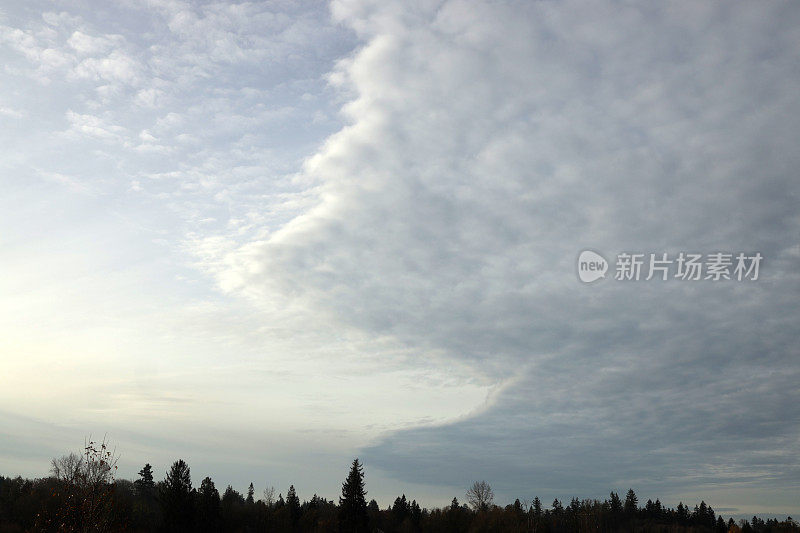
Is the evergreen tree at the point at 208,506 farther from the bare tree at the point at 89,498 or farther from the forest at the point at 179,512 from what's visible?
the bare tree at the point at 89,498

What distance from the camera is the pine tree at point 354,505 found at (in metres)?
86.9

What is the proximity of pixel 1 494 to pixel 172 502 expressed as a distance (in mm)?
39056

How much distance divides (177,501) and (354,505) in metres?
25.8

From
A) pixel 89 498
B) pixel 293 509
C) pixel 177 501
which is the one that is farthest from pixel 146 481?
pixel 89 498

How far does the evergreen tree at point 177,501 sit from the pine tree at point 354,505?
2214 cm

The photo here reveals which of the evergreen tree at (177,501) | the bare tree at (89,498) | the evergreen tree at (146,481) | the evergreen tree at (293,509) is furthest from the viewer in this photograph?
the evergreen tree at (146,481)

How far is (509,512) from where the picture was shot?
142 metres

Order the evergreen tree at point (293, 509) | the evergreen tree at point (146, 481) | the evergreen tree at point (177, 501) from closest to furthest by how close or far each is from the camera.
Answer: the evergreen tree at point (177, 501) < the evergreen tree at point (293, 509) < the evergreen tree at point (146, 481)

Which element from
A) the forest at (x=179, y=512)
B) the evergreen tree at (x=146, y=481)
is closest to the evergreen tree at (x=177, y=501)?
the forest at (x=179, y=512)

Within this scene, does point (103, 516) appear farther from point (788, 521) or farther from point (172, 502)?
point (788, 521)

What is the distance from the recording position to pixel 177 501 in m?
79.4

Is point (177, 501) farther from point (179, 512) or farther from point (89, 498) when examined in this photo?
point (89, 498)

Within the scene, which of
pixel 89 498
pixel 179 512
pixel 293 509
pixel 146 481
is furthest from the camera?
pixel 146 481

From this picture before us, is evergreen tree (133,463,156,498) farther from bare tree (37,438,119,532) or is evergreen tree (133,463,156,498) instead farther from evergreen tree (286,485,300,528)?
bare tree (37,438,119,532)
